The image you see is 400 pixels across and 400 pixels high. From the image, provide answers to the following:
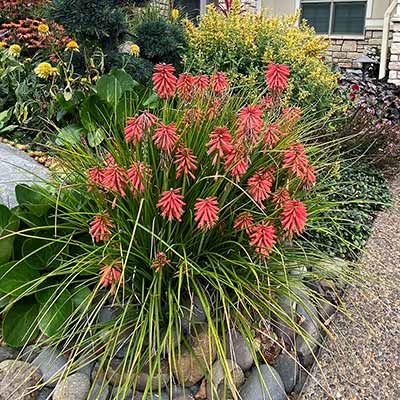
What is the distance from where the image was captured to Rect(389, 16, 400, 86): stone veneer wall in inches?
289

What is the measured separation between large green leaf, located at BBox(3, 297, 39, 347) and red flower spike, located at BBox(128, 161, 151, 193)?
65 centimetres

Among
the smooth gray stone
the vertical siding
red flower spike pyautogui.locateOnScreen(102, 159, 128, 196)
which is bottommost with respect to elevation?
the smooth gray stone

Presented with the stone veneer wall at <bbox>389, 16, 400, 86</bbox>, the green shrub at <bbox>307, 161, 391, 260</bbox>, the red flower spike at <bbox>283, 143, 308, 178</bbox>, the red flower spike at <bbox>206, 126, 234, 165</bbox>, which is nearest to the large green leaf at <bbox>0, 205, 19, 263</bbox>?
the red flower spike at <bbox>206, 126, 234, 165</bbox>

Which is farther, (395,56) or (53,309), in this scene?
(395,56)

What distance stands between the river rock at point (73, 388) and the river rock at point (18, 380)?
9cm

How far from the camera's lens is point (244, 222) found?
6.27ft

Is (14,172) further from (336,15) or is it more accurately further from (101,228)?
(336,15)

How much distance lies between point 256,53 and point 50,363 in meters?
3.14

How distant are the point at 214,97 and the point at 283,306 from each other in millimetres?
992

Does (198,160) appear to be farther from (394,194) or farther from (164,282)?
(394,194)

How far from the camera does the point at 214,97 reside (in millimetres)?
2215

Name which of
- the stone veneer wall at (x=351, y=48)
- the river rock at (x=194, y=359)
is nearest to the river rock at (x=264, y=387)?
the river rock at (x=194, y=359)

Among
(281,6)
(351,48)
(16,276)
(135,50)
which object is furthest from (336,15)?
(16,276)

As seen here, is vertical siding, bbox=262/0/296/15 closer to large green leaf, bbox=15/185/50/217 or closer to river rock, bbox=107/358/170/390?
large green leaf, bbox=15/185/50/217
